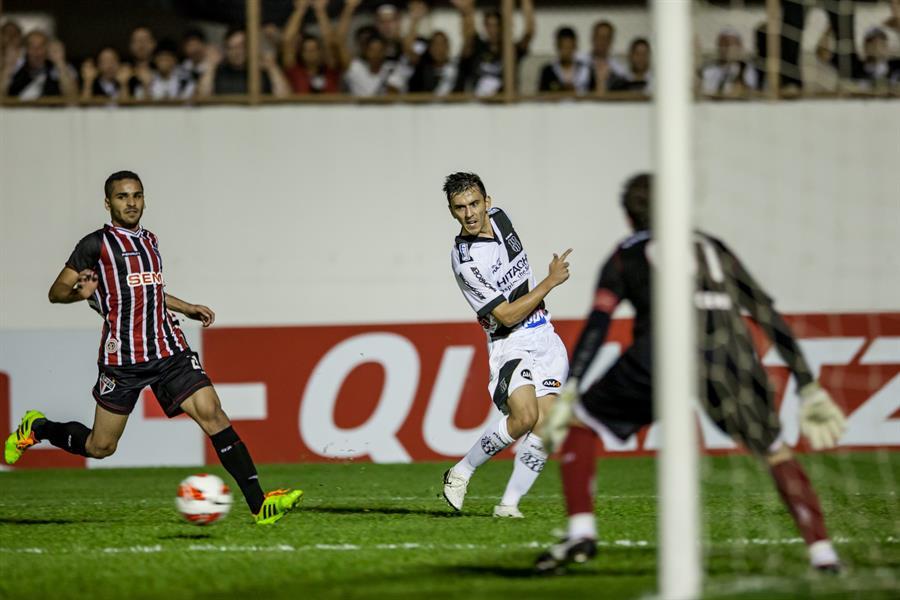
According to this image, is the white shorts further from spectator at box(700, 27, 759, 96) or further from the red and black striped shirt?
spectator at box(700, 27, 759, 96)

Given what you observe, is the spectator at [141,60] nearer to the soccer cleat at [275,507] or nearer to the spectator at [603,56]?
the spectator at [603,56]

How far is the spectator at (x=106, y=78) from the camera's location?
14148mm

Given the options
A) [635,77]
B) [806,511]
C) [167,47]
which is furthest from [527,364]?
[167,47]

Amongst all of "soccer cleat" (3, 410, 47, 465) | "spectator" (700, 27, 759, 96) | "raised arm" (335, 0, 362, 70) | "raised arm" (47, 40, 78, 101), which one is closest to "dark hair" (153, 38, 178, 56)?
"raised arm" (47, 40, 78, 101)

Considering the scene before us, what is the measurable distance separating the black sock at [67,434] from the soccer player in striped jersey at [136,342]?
0.58 ft

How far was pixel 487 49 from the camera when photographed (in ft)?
47.4

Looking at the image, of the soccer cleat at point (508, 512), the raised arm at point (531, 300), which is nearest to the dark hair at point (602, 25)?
the raised arm at point (531, 300)

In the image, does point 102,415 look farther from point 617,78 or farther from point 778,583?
point 617,78

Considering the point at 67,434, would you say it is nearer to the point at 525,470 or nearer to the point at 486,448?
the point at 486,448

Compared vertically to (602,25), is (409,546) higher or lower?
lower

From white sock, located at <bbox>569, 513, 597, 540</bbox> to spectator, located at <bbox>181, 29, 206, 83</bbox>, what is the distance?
955 cm

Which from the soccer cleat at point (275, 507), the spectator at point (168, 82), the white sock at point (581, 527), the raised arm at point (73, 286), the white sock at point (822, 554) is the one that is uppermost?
the spectator at point (168, 82)

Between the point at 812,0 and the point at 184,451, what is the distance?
22.4 feet

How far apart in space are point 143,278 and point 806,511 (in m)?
4.13
